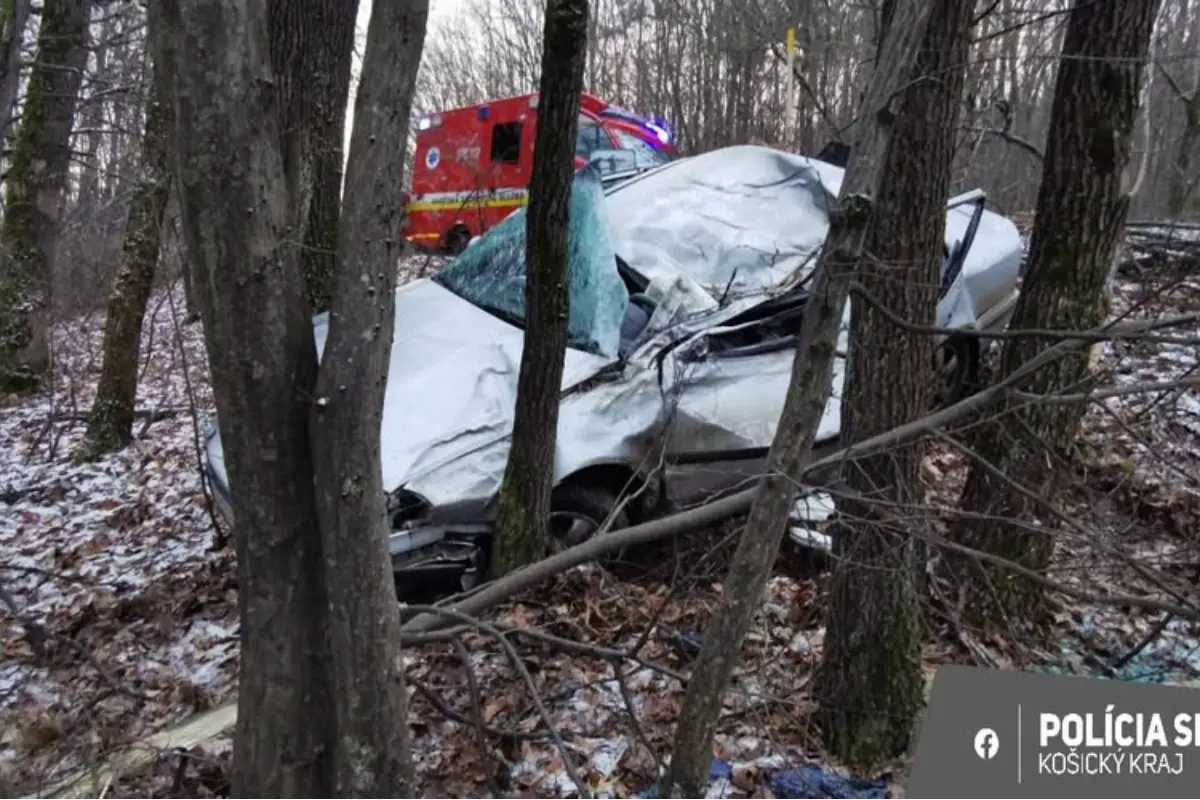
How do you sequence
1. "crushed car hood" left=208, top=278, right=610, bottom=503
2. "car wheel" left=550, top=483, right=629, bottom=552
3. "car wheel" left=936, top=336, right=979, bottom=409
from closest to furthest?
"crushed car hood" left=208, top=278, right=610, bottom=503 → "car wheel" left=550, top=483, right=629, bottom=552 → "car wheel" left=936, top=336, right=979, bottom=409

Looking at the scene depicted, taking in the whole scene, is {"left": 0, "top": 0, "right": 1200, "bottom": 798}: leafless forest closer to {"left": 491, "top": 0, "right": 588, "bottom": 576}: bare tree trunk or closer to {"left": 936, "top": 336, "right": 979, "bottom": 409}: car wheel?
{"left": 491, "top": 0, "right": 588, "bottom": 576}: bare tree trunk

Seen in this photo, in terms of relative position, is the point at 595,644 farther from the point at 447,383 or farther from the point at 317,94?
the point at 317,94

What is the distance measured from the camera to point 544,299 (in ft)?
13.0

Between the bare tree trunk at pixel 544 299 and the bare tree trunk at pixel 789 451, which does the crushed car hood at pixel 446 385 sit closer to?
the bare tree trunk at pixel 544 299

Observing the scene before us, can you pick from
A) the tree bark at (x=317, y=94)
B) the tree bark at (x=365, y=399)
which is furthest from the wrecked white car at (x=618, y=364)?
the tree bark at (x=365, y=399)

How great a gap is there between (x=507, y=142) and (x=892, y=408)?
10.8 metres

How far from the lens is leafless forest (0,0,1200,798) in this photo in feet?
7.16

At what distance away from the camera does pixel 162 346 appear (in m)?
11.0

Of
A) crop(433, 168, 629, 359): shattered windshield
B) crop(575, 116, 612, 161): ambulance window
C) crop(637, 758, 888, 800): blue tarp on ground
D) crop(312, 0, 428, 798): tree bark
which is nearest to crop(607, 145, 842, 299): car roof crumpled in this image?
crop(433, 168, 629, 359): shattered windshield

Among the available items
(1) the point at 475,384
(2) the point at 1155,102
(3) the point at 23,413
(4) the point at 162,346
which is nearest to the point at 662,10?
(2) the point at 1155,102

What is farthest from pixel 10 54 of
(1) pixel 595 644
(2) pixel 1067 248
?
(2) pixel 1067 248

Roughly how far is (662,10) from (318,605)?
19.1 m

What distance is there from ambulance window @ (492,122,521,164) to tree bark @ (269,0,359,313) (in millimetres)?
6035

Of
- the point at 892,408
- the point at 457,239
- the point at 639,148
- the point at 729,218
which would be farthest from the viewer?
the point at 457,239
